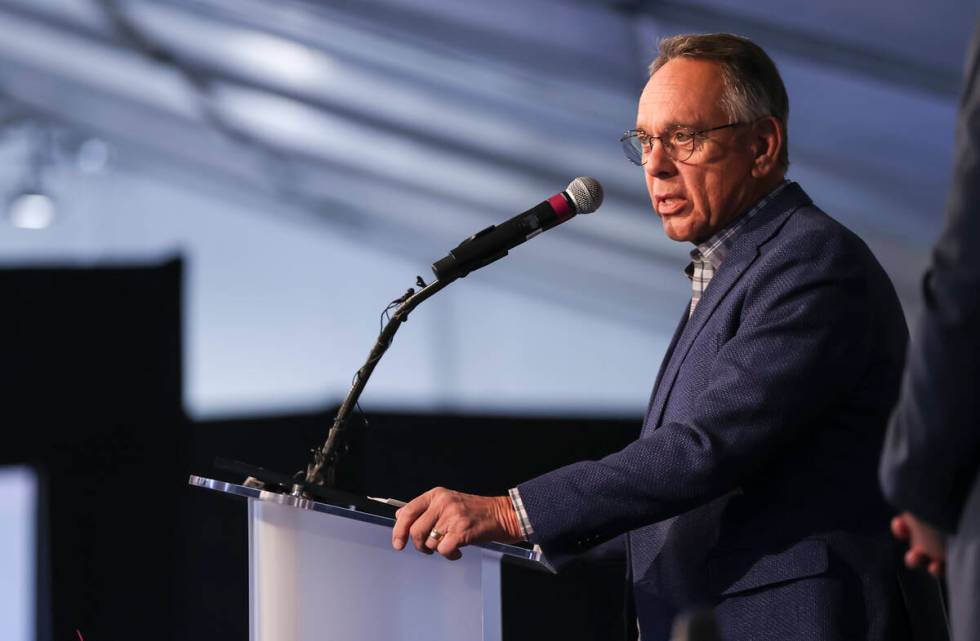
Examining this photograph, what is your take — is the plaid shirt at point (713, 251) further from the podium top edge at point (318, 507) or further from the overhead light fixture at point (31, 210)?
the overhead light fixture at point (31, 210)

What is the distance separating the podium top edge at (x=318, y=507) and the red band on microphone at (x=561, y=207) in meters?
0.48

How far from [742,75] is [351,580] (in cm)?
97

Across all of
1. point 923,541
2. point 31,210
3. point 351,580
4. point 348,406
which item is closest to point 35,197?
point 31,210

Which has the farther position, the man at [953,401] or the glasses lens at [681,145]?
the glasses lens at [681,145]

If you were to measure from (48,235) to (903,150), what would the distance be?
308cm

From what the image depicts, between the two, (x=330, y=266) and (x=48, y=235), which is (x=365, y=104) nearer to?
(x=330, y=266)

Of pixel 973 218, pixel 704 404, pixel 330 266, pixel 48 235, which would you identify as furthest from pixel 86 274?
pixel 973 218

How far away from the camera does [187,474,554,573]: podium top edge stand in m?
1.46

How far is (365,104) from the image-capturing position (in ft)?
15.1

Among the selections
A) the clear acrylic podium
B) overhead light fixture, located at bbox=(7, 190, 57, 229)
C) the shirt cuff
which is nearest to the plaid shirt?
the shirt cuff

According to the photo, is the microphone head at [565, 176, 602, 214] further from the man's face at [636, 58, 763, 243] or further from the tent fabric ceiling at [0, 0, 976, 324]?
the tent fabric ceiling at [0, 0, 976, 324]

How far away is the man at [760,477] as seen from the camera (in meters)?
1.52

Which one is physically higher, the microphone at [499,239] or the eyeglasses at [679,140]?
the eyeglasses at [679,140]

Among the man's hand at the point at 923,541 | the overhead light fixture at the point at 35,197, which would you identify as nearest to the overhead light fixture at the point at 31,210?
the overhead light fixture at the point at 35,197
